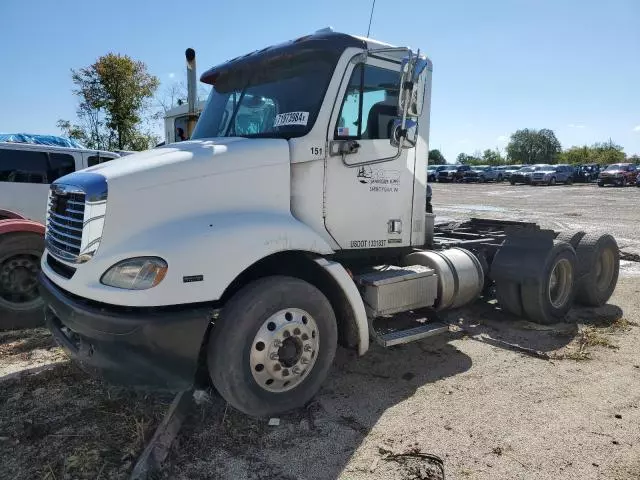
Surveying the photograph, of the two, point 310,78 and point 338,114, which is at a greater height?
point 310,78

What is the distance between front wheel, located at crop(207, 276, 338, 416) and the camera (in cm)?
325

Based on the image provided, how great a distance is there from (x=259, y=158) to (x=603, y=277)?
18.1 feet

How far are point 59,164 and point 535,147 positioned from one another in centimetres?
10143

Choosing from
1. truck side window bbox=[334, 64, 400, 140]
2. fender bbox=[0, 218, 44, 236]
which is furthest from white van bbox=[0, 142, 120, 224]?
truck side window bbox=[334, 64, 400, 140]

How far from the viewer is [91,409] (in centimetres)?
371

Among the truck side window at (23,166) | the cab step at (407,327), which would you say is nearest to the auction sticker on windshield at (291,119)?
the cab step at (407,327)

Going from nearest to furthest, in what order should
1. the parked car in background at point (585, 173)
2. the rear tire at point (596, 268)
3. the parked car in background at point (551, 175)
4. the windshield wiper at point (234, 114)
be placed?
1. the windshield wiper at point (234, 114)
2. the rear tire at point (596, 268)
3. the parked car in background at point (551, 175)
4. the parked car in background at point (585, 173)

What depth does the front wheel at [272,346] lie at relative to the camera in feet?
10.6

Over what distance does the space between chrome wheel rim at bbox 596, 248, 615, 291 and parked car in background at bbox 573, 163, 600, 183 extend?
4189 centimetres

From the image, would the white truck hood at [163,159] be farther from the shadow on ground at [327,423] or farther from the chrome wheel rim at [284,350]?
the shadow on ground at [327,423]

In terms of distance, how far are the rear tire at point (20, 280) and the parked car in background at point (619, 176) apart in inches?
1676

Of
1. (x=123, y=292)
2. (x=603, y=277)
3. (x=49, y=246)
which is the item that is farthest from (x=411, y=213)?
(x=603, y=277)

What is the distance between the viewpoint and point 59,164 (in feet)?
26.4

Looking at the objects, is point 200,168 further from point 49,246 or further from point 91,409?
point 91,409
